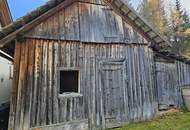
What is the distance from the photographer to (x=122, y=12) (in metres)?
10.6

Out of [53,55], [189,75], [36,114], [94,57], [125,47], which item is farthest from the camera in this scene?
[189,75]

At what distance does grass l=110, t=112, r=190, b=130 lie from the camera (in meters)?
9.11

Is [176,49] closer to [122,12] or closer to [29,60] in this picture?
[122,12]

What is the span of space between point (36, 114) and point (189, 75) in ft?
30.1

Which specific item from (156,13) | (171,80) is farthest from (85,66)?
(156,13)

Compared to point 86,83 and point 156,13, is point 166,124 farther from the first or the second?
point 156,13

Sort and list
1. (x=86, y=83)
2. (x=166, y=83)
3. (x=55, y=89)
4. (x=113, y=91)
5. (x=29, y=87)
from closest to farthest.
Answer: (x=29, y=87) → (x=55, y=89) → (x=86, y=83) → (x=113, y=91) → (x=166, y=83)

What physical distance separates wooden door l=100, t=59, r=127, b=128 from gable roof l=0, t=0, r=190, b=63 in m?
2.09

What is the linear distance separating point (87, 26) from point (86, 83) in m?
2.43

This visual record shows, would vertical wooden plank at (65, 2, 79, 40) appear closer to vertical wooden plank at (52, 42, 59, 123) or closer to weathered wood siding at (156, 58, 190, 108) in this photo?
vertical wooden plank at (52, 42, 59, 123)

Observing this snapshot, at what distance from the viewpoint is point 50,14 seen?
8.83 m

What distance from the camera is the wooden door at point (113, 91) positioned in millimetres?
9570

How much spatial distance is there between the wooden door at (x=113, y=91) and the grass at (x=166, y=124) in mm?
629

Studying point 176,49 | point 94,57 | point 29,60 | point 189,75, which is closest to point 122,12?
point 94,57
